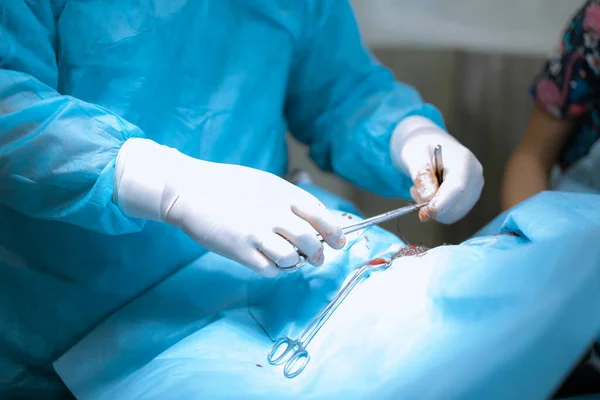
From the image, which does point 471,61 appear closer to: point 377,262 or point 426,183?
point 426,183

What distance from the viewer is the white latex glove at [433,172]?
76cm

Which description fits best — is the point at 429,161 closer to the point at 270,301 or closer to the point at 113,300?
the point at 270,301

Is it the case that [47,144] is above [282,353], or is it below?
Answer: above

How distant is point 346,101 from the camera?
1.01 meters

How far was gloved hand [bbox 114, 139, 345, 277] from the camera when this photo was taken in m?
0.60

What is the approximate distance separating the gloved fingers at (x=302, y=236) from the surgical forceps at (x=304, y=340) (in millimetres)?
52

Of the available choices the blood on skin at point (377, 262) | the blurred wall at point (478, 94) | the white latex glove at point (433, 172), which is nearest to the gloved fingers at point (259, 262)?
the blood on skin at point (377, 262)

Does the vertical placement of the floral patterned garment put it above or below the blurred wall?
above

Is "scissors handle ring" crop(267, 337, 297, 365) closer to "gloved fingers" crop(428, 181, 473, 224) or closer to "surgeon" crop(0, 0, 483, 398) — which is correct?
"surgeon" crop(0, 0, 483, 398)

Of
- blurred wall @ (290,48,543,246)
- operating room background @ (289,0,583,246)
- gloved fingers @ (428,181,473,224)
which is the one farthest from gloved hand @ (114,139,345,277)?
Answer: blurred wall @ (290,48,543,246)

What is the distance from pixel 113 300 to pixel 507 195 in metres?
0.82

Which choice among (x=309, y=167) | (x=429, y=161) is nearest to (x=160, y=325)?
(x=429, y=161)

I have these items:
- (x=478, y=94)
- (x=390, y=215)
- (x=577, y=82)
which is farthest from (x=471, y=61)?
(x=390, y=215)

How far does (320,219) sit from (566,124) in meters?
0.84
